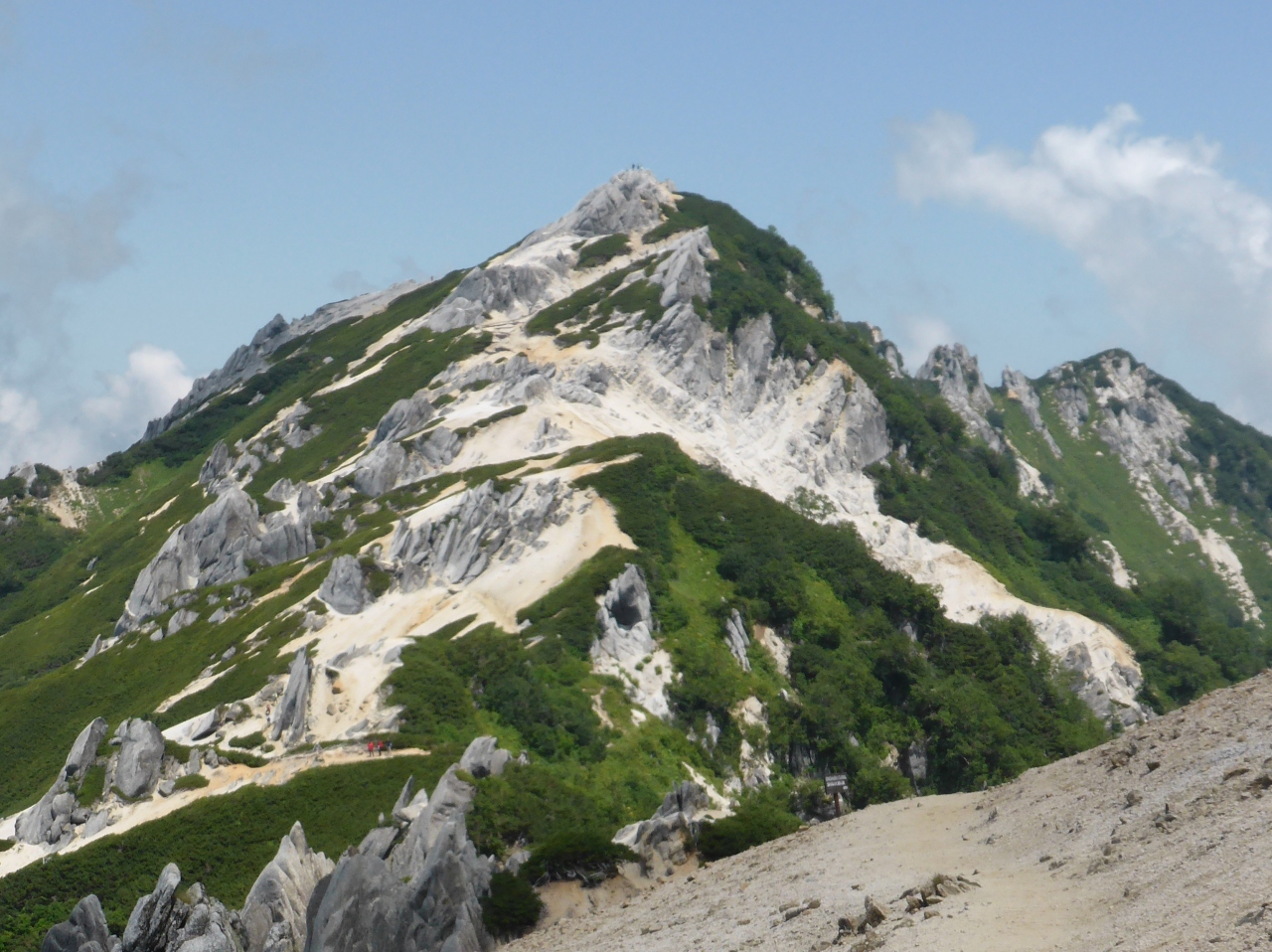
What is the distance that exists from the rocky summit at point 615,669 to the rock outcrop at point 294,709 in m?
0.29

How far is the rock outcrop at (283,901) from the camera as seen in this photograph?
4096 cm

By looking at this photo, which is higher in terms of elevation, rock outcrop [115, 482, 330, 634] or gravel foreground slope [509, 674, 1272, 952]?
rock outcrop [115, 482, 330, 634]

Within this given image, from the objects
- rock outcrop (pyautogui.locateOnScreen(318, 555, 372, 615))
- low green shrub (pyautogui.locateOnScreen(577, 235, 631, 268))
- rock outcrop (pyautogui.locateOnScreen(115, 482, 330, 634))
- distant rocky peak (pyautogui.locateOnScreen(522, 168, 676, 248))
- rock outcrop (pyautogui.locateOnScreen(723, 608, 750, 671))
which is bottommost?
rock outcrop (pyautogui.locateOnScreen(723, 608, 750, 671))

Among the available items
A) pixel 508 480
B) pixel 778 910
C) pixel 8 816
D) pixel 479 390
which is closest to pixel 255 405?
pixel 479 390

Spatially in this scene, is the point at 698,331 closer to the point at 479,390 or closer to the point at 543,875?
the point at 479,390

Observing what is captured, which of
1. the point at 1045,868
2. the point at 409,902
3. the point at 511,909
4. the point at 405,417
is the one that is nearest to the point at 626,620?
the point at 511,909

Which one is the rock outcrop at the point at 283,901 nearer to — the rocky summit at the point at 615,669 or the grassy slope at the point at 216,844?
the rocky summit at the point at 615,669

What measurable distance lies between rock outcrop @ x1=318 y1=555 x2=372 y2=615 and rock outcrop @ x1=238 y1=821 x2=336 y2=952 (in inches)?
1473

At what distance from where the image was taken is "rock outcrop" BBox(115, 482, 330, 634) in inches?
4301

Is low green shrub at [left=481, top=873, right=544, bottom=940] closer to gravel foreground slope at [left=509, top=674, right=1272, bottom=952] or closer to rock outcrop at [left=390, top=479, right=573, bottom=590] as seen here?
gravel foreground slope at [left=509, top=674, right=1272, bottom=952]

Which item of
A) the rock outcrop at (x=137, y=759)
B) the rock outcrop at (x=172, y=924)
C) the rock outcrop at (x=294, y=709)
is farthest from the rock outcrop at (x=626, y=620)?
the rock outcrop at (x=172, y=924)

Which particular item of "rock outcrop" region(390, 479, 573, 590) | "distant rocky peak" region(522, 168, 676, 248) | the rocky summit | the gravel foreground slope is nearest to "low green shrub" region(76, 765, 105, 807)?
the rocky summit

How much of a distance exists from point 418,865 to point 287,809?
17.5 meters

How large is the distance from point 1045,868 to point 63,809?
54429 millimetres
